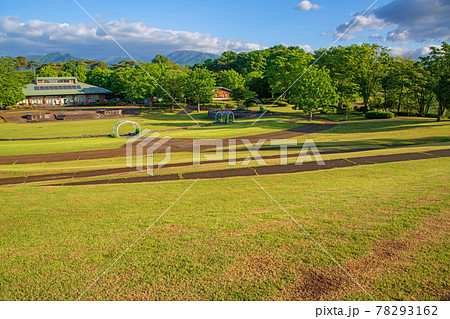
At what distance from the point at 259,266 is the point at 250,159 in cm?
1691

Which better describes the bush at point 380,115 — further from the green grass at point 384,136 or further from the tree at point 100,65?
the tree at point 100,65

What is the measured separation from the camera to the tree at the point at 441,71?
39500 mm

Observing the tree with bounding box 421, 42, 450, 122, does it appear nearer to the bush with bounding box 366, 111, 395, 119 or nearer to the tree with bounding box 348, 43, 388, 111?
the bush with bounding box 366, 111, 395, 119

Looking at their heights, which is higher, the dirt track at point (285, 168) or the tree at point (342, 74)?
the tree at point (342, 74)

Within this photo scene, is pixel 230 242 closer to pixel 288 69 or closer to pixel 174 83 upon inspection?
pixel 288 69

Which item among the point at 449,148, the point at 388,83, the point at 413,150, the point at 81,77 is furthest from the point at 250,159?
the point at 81,77

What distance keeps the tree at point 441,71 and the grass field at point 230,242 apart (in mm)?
32640

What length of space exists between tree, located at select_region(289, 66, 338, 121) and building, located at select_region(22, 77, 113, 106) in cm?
7096

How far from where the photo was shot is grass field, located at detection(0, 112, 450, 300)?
5965 mm

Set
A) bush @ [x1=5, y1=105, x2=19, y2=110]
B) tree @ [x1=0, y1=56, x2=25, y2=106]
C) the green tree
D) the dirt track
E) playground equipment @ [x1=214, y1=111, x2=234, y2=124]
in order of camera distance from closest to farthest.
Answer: the dirt track
playground equipment @ [x1=214, y1=111, x2=234, y2=124]
tree @ [x1=0, y1=56, x2=25, y2=106]
bush @ [x1=5, y1=105, x2=19, y2=110]
the green tree

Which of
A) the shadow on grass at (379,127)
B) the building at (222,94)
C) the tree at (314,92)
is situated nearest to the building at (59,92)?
the building at (222,94)

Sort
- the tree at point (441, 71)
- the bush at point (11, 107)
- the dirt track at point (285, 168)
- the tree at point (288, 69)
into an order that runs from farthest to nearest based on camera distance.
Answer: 1. the bush at point (11, 107)
2. the tree at point (288, 69)
3. the tree at point (441, 71)
4. the dirt track at point (285, 168)

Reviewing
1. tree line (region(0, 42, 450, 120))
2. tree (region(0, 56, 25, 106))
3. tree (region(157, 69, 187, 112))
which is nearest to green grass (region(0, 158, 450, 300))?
tree line (region(0, 42, 450, 120))
